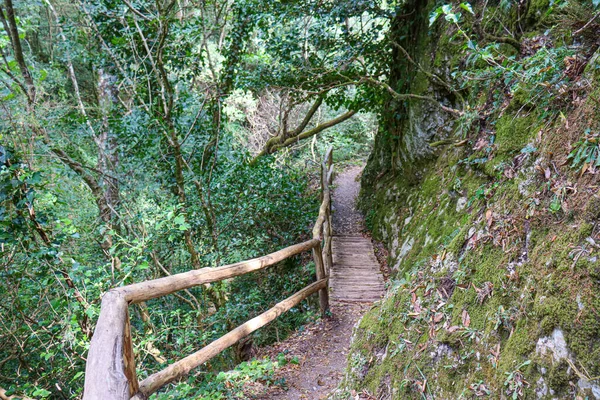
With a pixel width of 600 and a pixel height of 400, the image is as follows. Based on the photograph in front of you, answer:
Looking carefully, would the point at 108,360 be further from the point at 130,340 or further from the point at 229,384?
the point at 229,384

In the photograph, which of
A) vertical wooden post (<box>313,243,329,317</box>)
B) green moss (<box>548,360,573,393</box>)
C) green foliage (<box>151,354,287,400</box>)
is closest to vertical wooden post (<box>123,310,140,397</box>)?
green foliage (<box>151,354,287,400</box>)

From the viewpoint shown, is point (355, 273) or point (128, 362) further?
point (355, 273)

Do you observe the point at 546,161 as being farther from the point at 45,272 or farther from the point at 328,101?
the point at 328,101

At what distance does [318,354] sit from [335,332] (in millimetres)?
595

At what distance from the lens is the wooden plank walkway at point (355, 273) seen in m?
5.84

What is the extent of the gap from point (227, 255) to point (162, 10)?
162 inches

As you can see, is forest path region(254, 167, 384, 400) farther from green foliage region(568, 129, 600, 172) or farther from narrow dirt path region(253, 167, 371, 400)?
green foliage region(568, 129, 600, 172)

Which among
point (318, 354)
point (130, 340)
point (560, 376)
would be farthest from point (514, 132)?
point (130, 340)

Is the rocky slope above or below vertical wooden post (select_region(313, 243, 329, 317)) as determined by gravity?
above

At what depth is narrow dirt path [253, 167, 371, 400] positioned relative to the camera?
3.60 meters

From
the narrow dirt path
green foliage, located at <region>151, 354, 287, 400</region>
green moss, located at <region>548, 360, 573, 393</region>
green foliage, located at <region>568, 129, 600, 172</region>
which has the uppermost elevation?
green foliage, located at <region>568, 129, 600, 172</region>

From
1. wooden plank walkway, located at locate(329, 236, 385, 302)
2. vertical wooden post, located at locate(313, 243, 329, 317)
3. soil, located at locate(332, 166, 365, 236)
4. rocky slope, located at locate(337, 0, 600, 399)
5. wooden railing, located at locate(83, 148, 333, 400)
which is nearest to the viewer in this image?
rocky slope, located at locate(337, 0, 600, 399)

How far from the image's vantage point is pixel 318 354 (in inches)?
172

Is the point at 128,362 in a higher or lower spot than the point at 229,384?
higher
